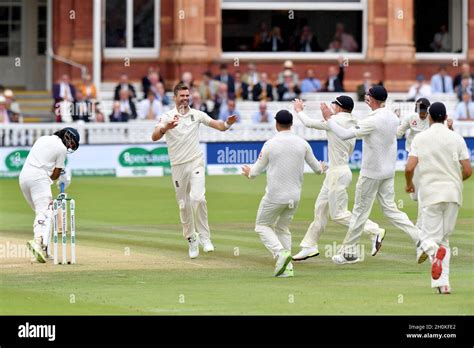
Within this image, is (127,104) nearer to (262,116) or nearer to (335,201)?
(262,116)

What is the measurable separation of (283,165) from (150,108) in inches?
807

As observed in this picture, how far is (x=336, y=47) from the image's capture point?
43281 mm

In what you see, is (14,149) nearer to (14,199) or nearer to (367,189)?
(14,199)

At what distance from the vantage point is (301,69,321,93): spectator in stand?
40969 mm

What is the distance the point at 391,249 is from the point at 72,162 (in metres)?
14.7

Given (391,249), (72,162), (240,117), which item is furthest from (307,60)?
(391,249)

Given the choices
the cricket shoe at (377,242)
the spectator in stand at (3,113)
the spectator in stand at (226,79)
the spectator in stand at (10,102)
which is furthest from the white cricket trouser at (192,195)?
the spectator in stand at (226,79)

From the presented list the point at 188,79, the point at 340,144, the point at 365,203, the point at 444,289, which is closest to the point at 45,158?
the point at 340,144

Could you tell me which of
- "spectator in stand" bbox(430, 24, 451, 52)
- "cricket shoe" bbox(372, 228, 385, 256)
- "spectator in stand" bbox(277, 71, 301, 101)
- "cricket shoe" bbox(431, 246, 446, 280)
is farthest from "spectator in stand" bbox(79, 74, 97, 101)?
"cricket shoe" bbox(431, 246, 446, 280)

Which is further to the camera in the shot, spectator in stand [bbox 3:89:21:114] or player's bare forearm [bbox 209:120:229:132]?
spectator in stand [bbox 3:89:21:114]

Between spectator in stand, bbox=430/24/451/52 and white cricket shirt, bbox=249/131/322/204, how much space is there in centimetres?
2690

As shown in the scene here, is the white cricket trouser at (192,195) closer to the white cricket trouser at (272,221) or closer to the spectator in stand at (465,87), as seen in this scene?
the white cricket trouser at (272,221)

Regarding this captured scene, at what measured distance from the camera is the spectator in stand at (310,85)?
4097 centimetres

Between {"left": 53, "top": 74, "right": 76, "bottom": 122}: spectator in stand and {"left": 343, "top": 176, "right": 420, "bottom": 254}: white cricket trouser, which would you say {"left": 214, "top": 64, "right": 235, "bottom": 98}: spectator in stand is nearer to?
{"left": 53, "top": 74, "right": 76, "bottom": 122}: spectator in stand
